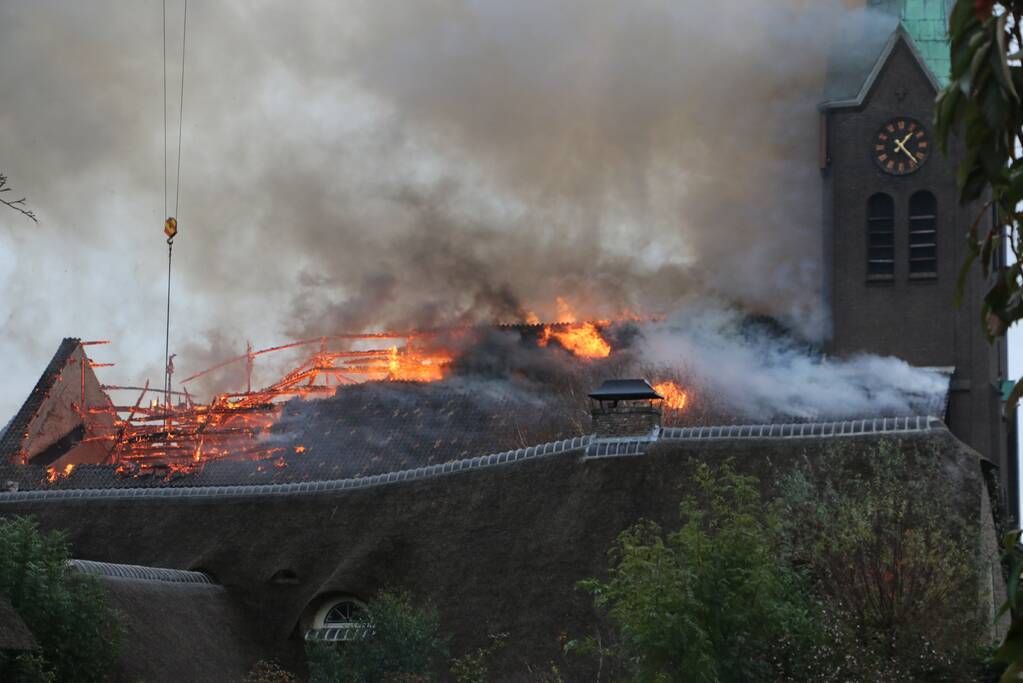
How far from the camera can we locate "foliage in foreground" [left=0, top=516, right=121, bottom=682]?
1213 inches

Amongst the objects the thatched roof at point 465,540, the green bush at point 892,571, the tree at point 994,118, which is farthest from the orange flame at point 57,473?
the tree at point 994,118

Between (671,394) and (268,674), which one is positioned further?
(671,394)

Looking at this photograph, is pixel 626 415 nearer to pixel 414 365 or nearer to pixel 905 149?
pixel 414 365

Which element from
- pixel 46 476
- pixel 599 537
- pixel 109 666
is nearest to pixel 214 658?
pixel 109 666

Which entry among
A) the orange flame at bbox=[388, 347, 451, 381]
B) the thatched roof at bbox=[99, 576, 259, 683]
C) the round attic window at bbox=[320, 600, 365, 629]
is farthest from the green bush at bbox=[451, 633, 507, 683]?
the orange flame at bbox=[388, 347, 451, 381]

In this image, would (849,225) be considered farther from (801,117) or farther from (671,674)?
(671,674)

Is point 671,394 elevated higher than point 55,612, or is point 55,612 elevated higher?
point 671,394

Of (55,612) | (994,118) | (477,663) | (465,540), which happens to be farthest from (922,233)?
(994,118)

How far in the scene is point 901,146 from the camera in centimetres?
7119

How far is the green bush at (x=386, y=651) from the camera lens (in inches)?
1314

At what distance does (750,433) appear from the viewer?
128 ft

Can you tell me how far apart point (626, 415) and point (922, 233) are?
32.7 m

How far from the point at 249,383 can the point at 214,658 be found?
110 feet

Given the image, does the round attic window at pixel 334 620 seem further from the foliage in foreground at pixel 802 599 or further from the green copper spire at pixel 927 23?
the green copper spire at pixel 927 23
